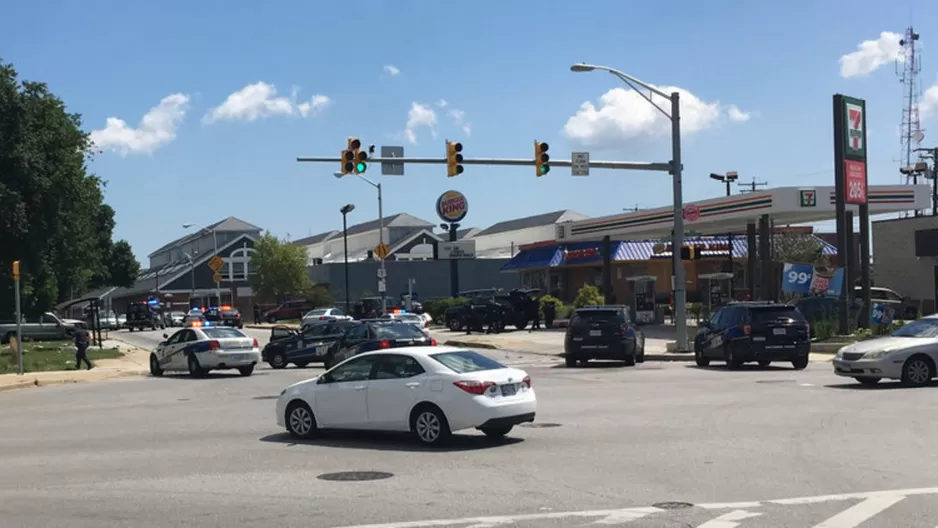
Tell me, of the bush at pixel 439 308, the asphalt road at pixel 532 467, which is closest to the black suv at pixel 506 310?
the bush at pixel 439 308

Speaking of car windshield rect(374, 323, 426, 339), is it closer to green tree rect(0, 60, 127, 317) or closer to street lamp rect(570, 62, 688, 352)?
street lamp rect(570, 62, 688, 352)

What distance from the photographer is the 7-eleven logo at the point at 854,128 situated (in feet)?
121

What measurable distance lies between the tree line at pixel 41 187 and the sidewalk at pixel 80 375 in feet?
39.3

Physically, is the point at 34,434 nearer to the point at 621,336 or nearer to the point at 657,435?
the point at 657,435

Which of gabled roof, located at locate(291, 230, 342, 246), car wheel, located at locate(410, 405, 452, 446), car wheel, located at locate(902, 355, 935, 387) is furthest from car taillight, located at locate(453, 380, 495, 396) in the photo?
gabled roof, located at locate(291, 230, 342, 246)

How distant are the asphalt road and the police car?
8.64m

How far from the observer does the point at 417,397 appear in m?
14.1

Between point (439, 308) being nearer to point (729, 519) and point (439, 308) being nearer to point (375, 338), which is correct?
point (375, 338)

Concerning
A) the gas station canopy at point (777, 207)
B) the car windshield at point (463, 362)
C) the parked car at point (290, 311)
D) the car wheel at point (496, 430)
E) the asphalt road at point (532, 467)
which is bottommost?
the asphalt road at point (532, 467)

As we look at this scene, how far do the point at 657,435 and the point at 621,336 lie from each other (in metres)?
15.0

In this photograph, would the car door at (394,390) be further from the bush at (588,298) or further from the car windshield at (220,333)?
the bush at (588,298)

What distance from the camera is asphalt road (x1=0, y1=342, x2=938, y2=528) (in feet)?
31.0

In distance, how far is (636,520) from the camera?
9.02 meters

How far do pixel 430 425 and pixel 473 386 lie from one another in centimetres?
82
